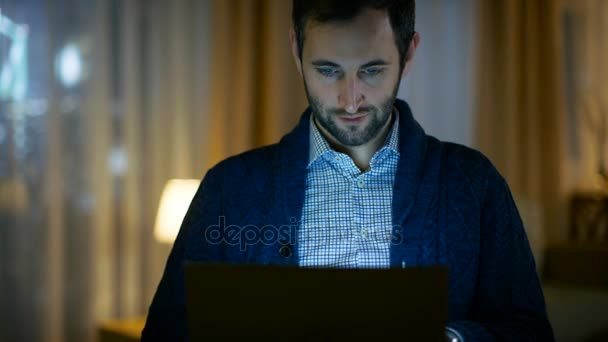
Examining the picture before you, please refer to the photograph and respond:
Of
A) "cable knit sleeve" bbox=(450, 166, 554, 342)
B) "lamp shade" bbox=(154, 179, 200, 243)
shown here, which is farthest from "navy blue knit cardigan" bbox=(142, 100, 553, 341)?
"lamp shade" bbox=(154, 179, 200, 243)

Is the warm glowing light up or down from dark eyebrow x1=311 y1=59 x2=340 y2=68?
up

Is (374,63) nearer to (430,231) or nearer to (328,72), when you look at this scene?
(328,72)

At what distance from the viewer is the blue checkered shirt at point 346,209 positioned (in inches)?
53.6

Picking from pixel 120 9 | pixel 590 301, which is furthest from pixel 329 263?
pixel 120 9

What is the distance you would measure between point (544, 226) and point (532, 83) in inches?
34.1

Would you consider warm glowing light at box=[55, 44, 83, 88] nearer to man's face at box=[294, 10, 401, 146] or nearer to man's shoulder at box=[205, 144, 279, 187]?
man's shoulder at box=[205, 144, 279, 187]

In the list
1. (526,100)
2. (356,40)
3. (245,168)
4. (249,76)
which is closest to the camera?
(356,40)

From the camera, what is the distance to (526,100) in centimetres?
478

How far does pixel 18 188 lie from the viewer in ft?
10.3

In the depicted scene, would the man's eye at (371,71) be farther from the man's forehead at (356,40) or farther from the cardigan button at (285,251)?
the cardigan button at (285,251)

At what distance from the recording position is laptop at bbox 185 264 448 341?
0.98m

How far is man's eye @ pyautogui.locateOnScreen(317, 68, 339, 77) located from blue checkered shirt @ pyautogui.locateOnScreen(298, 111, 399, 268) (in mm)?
140

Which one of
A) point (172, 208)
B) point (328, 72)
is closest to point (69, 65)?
point (172, 208)

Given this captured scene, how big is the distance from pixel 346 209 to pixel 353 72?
0.77 ft
